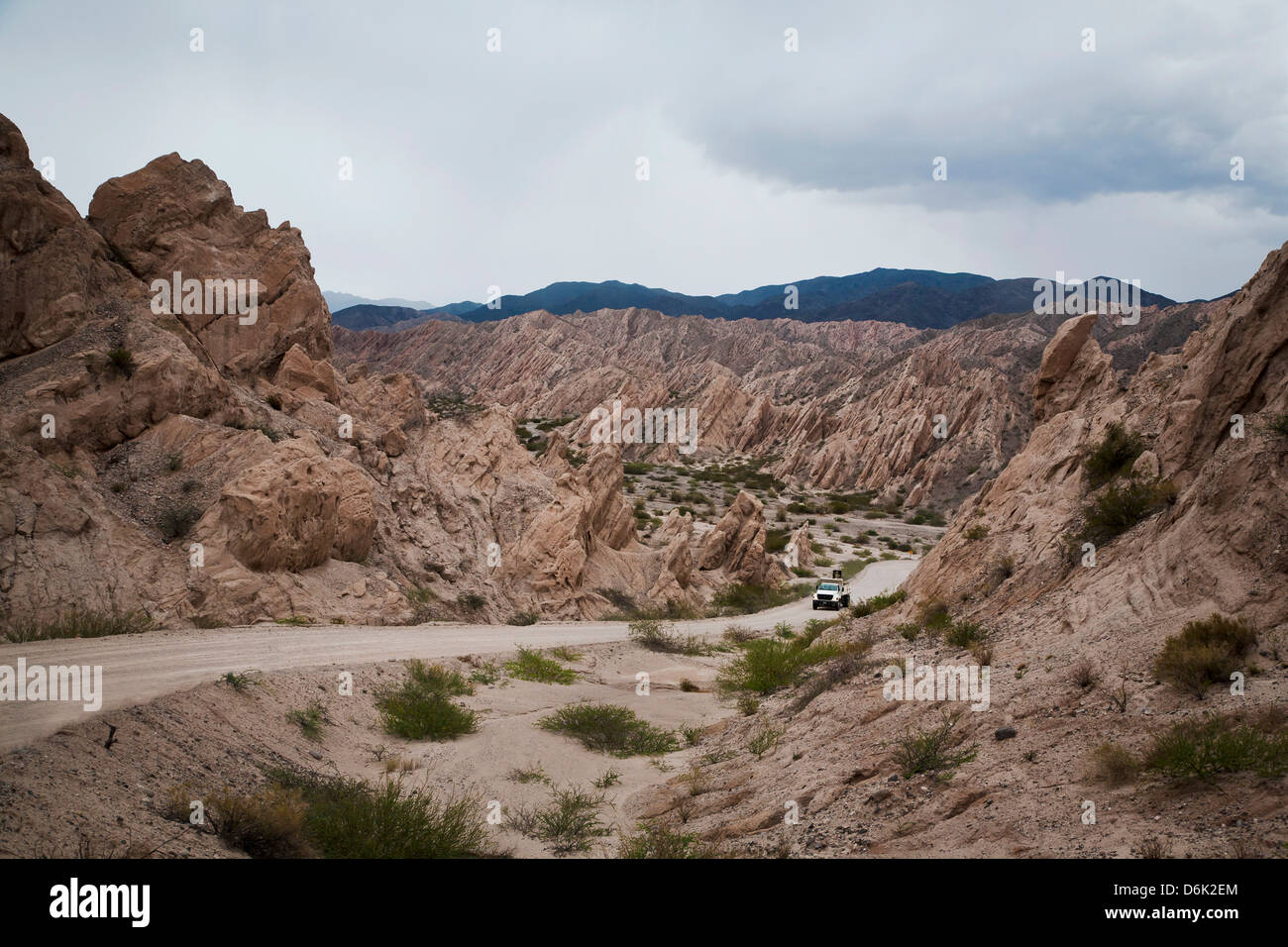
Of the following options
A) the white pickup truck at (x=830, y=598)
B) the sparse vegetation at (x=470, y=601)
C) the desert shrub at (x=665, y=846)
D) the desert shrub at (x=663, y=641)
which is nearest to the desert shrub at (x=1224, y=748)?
the desert shrub at (x=665, y=846)

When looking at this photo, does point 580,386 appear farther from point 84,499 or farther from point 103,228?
point 84,499

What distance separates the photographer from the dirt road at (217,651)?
7.04 metres

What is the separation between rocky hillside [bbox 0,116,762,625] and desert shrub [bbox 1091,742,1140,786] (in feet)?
51.7

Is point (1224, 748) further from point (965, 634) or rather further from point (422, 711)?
point (422, 711)

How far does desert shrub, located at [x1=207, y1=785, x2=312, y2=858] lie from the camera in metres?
5.73

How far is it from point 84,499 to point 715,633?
59.0 ft

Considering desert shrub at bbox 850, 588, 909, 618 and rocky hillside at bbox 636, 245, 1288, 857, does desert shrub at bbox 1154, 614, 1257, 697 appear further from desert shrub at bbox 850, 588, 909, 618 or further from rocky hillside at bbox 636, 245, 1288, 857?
desert shrub at bbox 850, 588, 909, 618

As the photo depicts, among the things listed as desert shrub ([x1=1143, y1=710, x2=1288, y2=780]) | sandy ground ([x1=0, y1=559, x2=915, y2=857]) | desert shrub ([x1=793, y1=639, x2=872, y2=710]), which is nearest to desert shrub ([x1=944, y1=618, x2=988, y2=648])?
desert shrub ([x1=793, y1=639, x2=872, y2=710])

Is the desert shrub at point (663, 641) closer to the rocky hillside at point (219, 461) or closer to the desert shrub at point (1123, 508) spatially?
the rocky hillside at point (219, 461)

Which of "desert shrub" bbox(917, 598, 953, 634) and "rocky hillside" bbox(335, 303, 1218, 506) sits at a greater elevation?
"rocky hillside" bbox(335, 303, 1218, 506)

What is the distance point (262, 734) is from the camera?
29.1 ft

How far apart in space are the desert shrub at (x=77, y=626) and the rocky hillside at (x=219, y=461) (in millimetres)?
312

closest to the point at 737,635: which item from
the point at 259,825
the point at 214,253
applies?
the point at 259,825

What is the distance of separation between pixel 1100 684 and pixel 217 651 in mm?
12336
